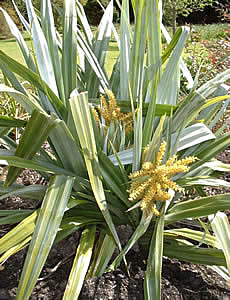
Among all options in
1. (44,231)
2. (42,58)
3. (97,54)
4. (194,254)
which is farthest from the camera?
(97,54)

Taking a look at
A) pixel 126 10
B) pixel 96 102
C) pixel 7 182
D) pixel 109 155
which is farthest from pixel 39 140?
pixel 126 10

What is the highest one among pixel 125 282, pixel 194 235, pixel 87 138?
pixel 87 138

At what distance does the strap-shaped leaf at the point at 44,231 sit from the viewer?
1119mm

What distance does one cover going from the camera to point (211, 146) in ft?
5.43

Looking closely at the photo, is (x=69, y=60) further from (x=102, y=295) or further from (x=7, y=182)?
(x=102, y=295)

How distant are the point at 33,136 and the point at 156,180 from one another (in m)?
0.45

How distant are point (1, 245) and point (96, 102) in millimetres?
762

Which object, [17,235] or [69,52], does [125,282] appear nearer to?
[17,235]

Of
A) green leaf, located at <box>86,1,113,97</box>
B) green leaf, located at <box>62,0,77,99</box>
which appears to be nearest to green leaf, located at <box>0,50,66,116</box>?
green leaf, located at <box>62,0,77,99</box>

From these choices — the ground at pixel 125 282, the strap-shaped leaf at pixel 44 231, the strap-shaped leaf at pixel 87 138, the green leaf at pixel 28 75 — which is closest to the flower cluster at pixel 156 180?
the strap-shaped leaf at pixel 87 138

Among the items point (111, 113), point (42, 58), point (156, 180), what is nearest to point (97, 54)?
point (42, 58)

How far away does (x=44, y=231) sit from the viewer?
120 centimetres

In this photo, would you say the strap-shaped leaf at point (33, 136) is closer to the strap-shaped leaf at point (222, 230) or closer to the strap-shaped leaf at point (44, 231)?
the strap-shaped leaf at point (44, 231)

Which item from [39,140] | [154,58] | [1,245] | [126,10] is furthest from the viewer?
[126,10]
